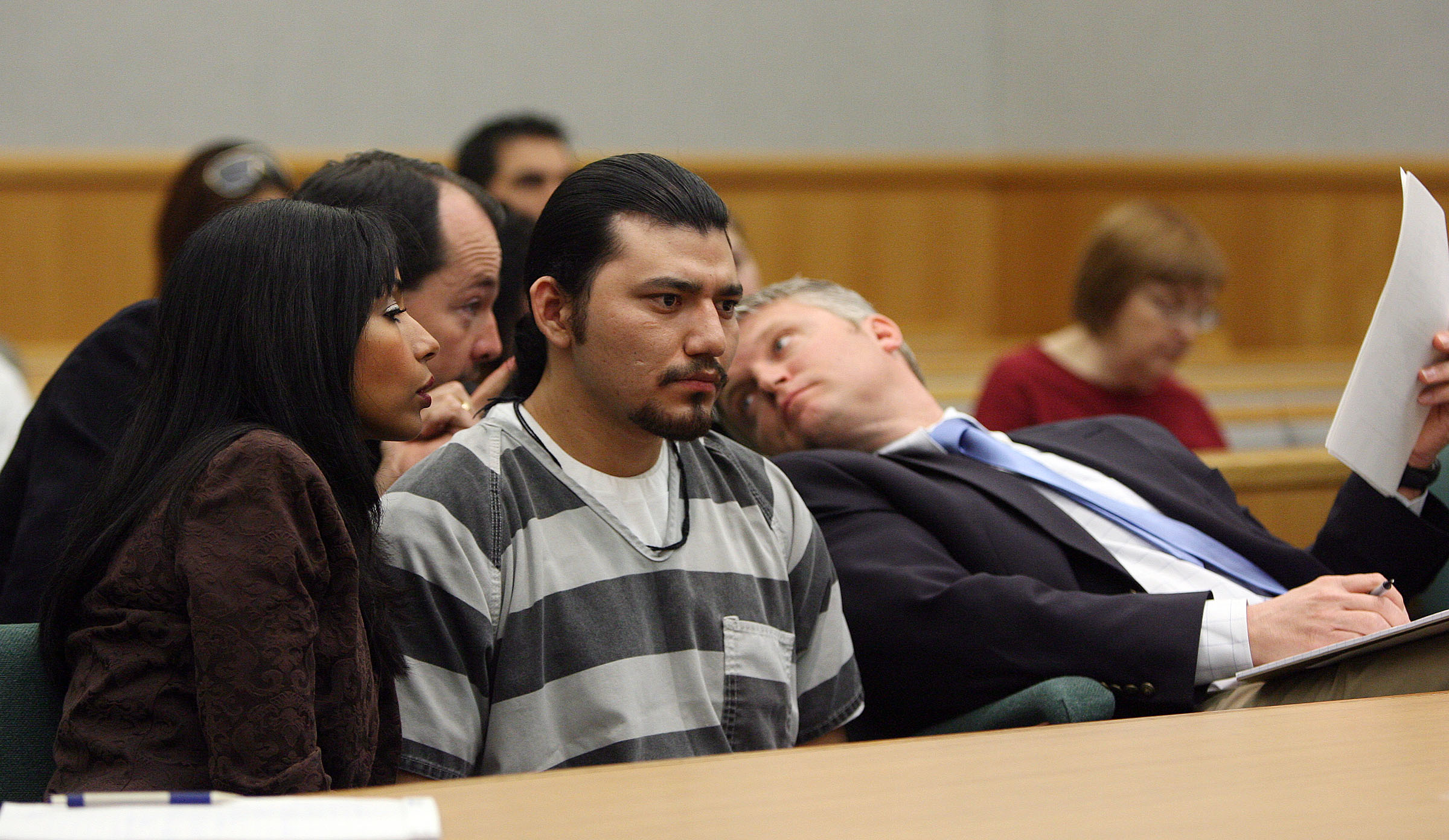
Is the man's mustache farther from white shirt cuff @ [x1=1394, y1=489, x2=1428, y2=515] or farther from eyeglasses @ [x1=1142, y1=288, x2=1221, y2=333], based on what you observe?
eyeglasses @ [x1=1142, y1=288, x2=1221, y2=333]

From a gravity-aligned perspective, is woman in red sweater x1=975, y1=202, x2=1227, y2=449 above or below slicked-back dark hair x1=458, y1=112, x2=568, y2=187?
below

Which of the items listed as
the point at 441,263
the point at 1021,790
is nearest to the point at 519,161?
the point at 441,263

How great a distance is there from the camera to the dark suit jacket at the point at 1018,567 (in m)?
1.65

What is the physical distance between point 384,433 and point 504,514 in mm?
155

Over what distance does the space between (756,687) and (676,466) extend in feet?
0.88

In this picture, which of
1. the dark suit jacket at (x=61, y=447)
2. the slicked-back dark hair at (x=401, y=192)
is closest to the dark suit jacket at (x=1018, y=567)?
the slicked-back dark hair at (x=401, y=192)

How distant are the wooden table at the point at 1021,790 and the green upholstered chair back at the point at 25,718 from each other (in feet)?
1.49

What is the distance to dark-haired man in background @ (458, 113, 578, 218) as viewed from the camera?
300 centimetres

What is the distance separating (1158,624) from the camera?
164 cm

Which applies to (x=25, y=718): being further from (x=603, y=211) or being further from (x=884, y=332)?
(x=884, y=332)

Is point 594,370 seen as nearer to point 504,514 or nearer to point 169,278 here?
point 504,514

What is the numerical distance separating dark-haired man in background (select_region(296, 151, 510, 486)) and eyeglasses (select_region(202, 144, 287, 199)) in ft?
2.07

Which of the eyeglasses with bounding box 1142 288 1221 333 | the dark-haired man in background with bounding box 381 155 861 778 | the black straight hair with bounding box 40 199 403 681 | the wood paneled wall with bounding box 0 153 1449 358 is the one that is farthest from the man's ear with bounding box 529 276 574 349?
the wood paneled wall with bounding box 0 153 1449 358

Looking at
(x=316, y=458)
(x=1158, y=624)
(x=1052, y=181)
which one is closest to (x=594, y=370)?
(x=316, y=458)
